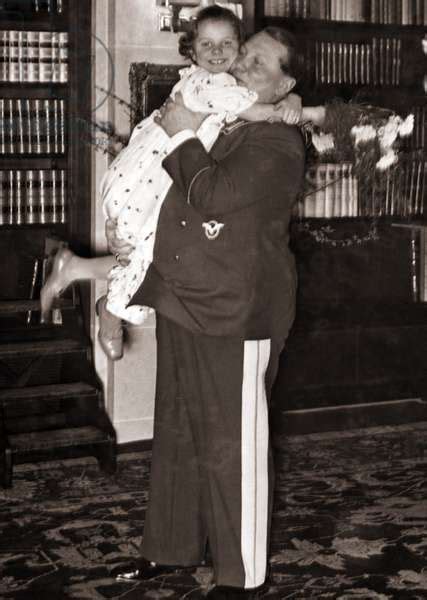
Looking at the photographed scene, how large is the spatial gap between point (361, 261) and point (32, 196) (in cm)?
Answer: 152

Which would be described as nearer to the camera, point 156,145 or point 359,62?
point 156,145

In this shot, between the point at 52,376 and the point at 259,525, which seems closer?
the point at 259,525

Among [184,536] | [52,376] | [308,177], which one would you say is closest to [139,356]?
[52,376]

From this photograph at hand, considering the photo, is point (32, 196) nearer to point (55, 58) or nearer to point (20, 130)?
point (20, 130)

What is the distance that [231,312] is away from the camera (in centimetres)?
244

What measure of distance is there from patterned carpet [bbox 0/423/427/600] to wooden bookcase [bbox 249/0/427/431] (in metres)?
0.44

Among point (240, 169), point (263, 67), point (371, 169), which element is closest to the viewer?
point (240, 169)

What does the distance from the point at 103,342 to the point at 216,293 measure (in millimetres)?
498

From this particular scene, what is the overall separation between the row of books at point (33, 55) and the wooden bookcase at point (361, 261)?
940 mm

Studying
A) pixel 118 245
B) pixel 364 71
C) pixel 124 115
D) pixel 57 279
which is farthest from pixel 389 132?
pixel 118 245

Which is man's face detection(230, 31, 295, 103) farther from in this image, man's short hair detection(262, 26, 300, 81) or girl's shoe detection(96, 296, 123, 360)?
girl's shoe detection(96, 296, 123, 360)

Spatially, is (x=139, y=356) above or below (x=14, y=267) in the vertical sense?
below

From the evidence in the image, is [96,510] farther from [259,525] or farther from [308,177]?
[308,177]

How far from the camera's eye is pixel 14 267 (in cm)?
416
